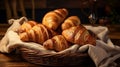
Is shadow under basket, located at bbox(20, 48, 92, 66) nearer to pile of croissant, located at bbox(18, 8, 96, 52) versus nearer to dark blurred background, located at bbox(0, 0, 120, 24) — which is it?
pile of croissant, located at bbox(18, 8, 96, 52)

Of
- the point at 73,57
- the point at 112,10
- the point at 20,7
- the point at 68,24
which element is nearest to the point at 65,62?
the point at 73,57

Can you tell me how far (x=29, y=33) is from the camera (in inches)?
35.1

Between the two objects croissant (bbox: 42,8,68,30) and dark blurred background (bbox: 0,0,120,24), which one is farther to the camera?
dark blurred background (bbox: 0,0,120,24)

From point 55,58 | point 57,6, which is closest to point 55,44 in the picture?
point 55,58

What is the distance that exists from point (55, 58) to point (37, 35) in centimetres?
10

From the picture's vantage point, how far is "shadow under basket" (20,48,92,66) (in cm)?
84

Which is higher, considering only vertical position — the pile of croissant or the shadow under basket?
the pile of croissant

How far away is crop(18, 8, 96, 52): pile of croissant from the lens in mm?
857

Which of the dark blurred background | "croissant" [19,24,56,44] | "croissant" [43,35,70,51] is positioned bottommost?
the dark blurred background

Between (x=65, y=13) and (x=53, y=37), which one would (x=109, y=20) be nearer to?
(x=65, y=13)

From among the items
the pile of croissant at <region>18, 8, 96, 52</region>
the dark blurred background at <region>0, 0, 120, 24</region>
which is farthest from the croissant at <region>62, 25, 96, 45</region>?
the dark blurred background at <region>0, 0, 120, 24</region>

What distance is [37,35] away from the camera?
0.89 m

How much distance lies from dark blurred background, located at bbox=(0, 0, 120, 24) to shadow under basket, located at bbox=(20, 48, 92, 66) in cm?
78

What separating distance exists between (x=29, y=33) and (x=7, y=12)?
1.00 meters
